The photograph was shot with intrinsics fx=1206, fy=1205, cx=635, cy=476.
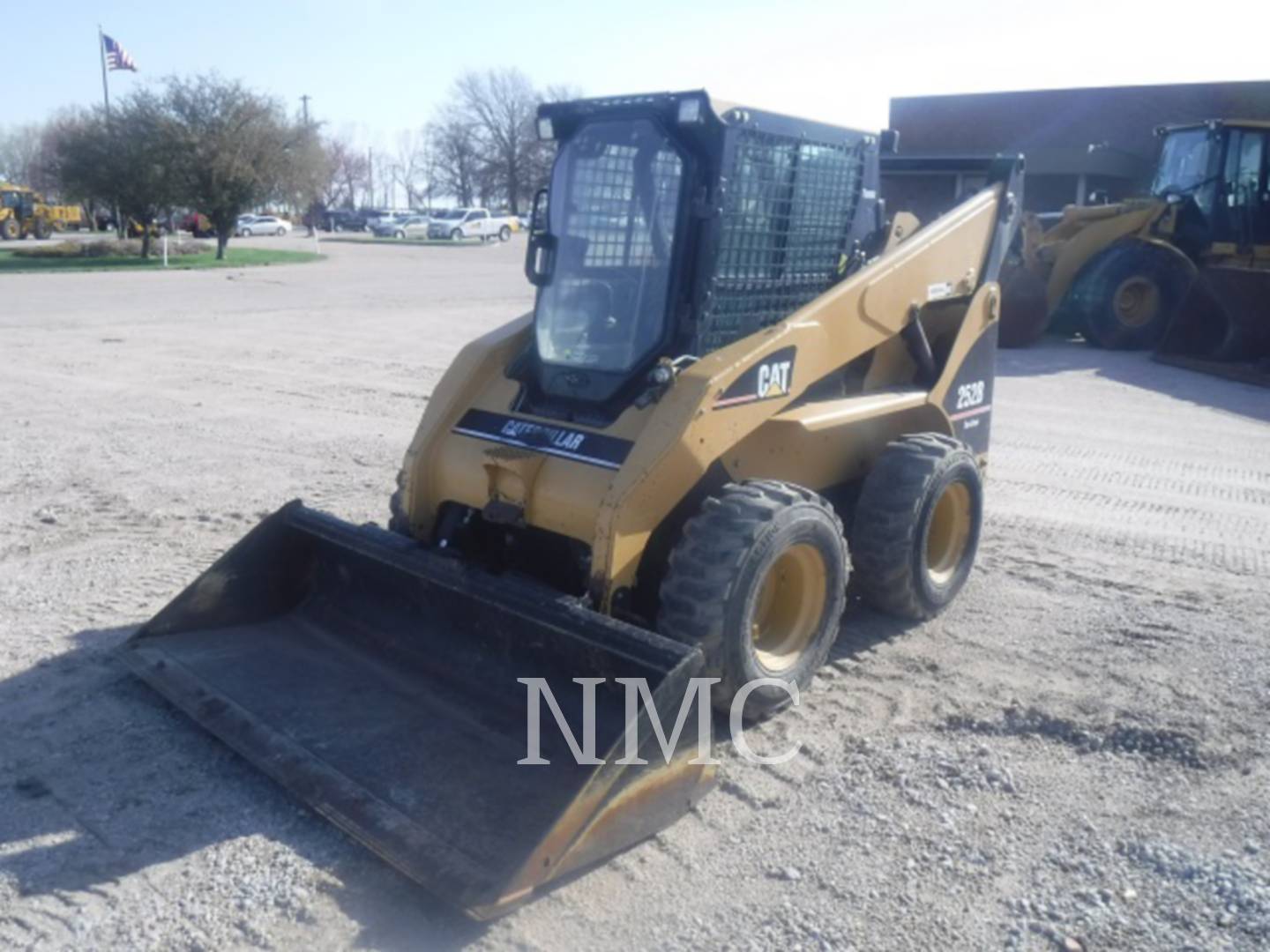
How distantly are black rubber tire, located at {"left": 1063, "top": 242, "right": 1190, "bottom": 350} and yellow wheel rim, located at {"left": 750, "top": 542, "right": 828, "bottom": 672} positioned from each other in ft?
39.2

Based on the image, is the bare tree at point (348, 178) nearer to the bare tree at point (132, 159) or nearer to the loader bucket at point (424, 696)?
the bare tree at point (132, 159)

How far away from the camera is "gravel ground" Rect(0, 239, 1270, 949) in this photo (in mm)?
Answer: 3387

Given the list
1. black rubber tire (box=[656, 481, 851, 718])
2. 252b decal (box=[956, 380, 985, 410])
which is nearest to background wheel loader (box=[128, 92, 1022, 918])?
black rubber tire (box=[656, 481, 851, 718])

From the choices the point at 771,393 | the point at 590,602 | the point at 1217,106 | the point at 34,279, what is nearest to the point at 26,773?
the point at 590,602

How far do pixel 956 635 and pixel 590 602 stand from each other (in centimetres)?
202

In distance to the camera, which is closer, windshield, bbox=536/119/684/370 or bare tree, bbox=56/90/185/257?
windshield, bbox=536/119/684/370

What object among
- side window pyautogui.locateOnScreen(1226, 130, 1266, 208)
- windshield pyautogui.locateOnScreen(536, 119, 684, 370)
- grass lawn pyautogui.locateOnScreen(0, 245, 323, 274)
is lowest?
grass lawn pyautogui.locateOnScreen(0, 245, 323, 274)

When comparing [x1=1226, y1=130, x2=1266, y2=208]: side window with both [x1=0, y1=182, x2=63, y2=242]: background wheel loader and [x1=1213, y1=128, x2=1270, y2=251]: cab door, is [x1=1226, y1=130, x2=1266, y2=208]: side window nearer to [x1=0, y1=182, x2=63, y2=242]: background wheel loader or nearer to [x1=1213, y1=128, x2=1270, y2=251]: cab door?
[x1=1213, y1=128, x2=1270, y2=251]: cab door

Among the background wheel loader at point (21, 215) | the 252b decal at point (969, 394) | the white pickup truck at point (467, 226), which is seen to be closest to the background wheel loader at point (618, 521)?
the 252b decal at point (969, 394)

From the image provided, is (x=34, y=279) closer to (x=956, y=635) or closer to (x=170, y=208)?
(x=170, y=208)

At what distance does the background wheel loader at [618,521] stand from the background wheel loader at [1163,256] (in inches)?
390

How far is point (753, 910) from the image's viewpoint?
343 cm

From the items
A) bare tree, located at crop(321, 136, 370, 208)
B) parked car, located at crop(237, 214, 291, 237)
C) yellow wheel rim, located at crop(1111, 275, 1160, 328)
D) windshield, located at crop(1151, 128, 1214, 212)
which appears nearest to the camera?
yellow wheel rim, located at crop(1111, 275, 1160, 328)

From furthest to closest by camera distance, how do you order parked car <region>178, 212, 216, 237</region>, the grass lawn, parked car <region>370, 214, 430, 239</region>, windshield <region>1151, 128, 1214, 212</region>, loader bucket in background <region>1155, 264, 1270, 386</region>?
1. parked car <region>370, 214, 430, 239</region>
2. parked car <region>178, 212, 216, 237</region>
3. the grass lawn
4. windshield <region>1151, 128, 1214, 212</region>
5. loader bucket in background <region>1155, 264, 1270, 386</region>
